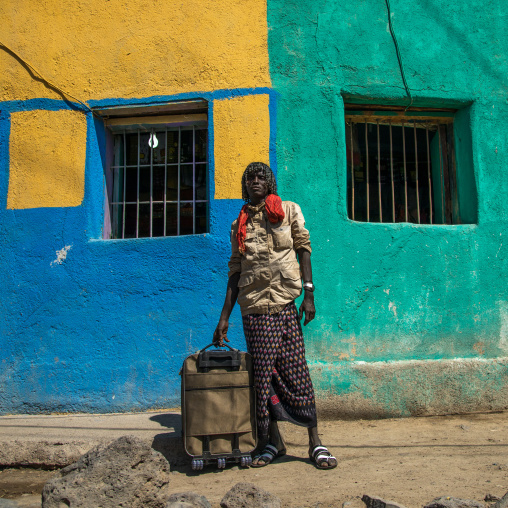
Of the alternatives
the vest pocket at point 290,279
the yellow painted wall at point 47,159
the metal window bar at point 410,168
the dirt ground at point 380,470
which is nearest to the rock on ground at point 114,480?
the dirt ground at point 380,470

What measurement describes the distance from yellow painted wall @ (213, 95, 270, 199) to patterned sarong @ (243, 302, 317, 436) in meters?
1.48

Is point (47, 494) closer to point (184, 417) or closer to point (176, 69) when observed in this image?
point (184, 417)

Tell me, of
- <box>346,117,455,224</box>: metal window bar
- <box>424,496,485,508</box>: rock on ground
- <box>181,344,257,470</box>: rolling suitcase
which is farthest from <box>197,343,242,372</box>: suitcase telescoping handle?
<box>346,117,455,224</box>: metal window bar

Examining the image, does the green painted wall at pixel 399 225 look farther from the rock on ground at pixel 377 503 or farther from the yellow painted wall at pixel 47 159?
the yellow painted wall at pixel 47 159

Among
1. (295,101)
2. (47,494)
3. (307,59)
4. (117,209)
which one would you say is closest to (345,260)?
(295,101)

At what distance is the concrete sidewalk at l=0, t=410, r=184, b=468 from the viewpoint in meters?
3.24

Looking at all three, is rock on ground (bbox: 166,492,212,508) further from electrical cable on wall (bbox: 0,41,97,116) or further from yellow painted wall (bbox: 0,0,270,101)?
electrical cable on wall (bbox: 0,41,97,116)

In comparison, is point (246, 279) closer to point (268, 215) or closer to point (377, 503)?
point (268, 215)

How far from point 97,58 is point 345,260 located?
2726 millimetres

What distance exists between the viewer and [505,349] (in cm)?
413

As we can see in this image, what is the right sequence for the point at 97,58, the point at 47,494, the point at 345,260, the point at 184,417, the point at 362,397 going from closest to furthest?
1. the point at 47,494
2. the point at 184,417
3. the point at 362,397
4. the point at 345,260
5. the point at 97,58

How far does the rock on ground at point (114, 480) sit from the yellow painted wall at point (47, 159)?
2420 mm

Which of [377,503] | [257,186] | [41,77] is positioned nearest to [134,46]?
[41,77]

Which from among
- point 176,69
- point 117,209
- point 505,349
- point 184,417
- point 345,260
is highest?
point 176,69
